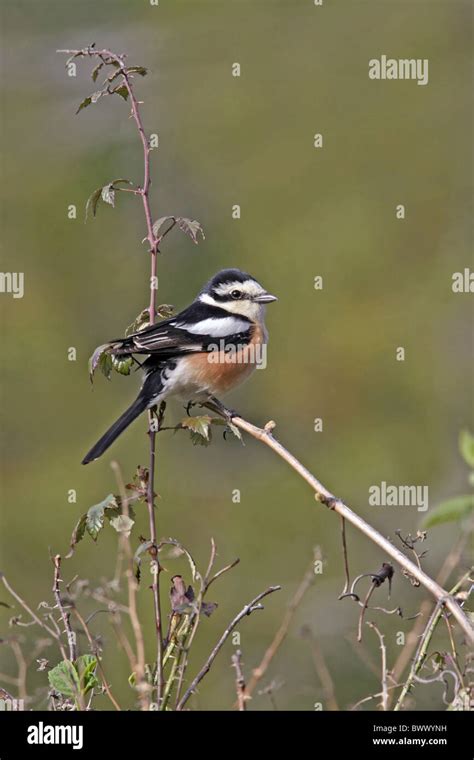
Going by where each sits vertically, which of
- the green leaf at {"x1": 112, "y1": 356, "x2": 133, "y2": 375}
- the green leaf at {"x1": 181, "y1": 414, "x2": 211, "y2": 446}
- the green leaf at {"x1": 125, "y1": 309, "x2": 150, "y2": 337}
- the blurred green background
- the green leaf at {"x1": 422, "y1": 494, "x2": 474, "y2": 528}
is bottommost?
the green leaf at {"x1": 422, "y1": 494, "x2": 474, "y2": 528}

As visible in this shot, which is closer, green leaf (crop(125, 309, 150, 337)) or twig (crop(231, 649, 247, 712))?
twig (crop(231, 649, 247, 712))

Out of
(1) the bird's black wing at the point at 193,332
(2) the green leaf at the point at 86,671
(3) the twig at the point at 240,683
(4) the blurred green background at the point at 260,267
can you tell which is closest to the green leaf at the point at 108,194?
(1) the bird's black wing at the point at 193,332

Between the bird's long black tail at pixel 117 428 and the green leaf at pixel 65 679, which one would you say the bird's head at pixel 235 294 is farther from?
the green leaf at pixel 65 679

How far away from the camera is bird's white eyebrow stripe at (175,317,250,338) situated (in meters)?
4.37

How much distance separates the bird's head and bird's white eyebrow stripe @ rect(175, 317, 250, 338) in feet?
0.19

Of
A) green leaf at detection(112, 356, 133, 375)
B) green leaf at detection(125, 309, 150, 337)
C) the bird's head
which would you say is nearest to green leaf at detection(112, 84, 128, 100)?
green leaf at detection(125, 309, 150, 337)

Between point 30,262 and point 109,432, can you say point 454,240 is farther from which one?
point 109,432

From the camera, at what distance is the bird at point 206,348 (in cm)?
386

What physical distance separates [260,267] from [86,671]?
876 cm

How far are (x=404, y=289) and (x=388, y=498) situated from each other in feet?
9.78

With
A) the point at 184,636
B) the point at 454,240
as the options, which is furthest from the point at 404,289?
the point at 184,636

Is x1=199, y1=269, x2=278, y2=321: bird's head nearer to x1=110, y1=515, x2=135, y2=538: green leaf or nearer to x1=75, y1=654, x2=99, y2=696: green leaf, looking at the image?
x1=110, y1=515, x2=135, y2=538: green leaf

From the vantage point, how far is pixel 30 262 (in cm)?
1090

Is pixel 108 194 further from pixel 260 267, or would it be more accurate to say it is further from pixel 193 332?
pixel 260 267
